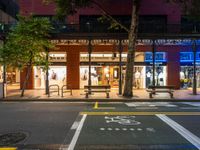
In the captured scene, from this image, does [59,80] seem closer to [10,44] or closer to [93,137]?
[10,44]

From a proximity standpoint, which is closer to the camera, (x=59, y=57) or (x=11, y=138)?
(x=11, y=138)

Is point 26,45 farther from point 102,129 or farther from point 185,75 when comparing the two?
point 185,75

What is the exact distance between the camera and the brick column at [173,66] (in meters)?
32.7

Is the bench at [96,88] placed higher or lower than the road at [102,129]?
higher

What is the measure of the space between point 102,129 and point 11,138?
2.81 m

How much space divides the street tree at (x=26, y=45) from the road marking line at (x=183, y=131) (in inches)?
479

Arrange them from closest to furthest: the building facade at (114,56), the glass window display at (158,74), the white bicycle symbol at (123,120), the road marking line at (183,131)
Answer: the road marking line at (183,131)
the white bicycle symbol at (123,120)
the building facade at (114,56)
the glass window display at (158,74)

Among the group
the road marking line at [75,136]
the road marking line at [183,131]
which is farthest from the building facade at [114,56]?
the road marking line at [75,136]

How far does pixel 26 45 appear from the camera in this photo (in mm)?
23781

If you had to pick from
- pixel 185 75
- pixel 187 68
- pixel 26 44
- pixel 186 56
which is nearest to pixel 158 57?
pixel 186 56

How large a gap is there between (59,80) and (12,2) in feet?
51.6

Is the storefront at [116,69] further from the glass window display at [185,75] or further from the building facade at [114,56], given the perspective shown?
the glass window display at [185,75]

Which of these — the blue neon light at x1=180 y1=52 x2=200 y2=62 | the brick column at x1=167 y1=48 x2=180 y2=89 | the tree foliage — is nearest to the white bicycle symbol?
the tree foliage

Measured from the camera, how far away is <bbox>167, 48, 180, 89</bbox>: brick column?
107 feet
